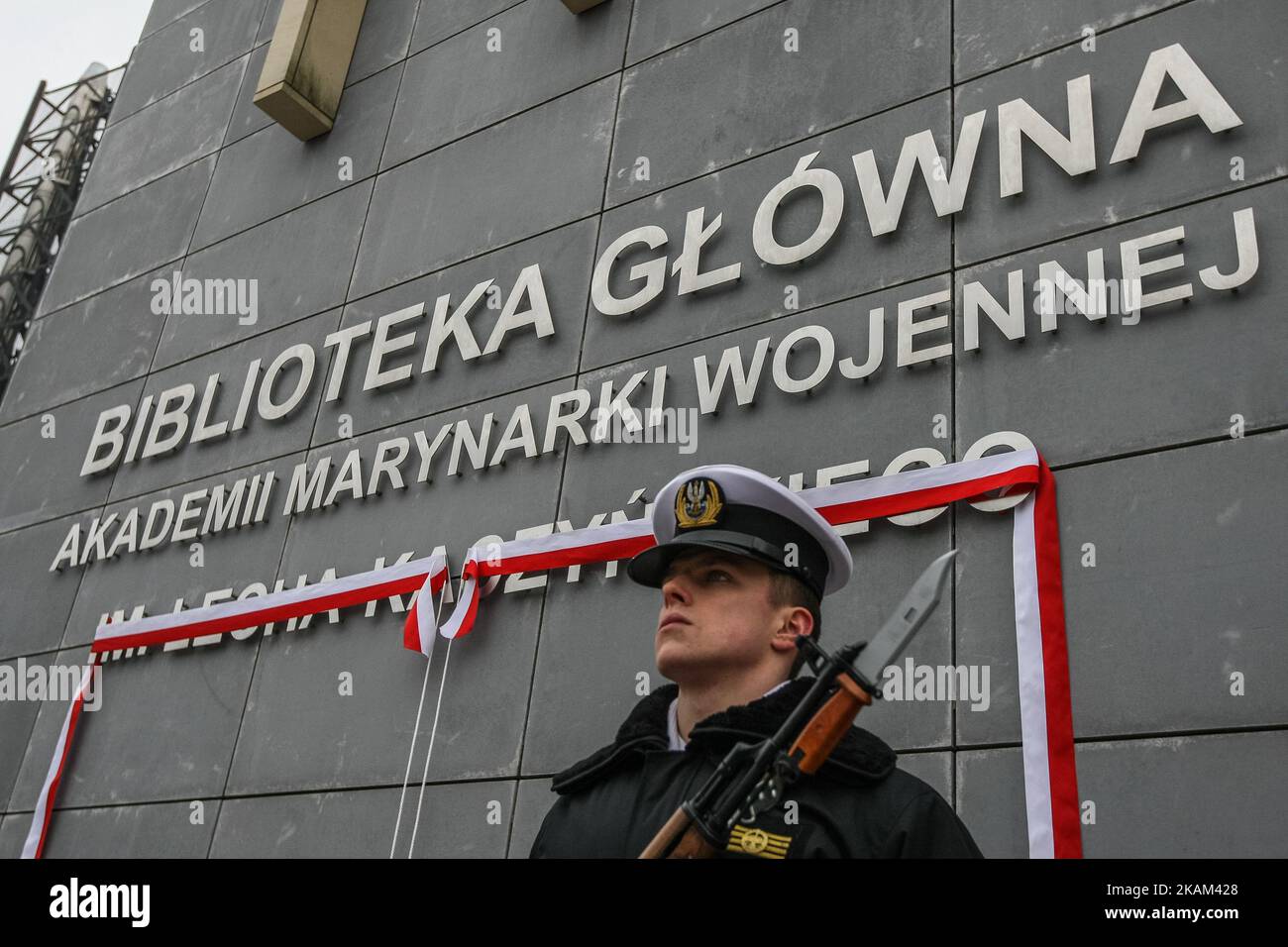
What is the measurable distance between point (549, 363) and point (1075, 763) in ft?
10.2

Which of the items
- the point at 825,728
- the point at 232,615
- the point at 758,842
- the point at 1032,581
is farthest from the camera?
the point at 232,615

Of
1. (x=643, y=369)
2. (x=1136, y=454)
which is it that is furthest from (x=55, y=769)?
(x=1136, y=454)

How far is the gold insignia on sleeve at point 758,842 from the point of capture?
8.82 feet

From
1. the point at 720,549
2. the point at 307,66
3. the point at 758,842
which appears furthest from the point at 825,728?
the point at 307,66

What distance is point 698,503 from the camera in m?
3.43

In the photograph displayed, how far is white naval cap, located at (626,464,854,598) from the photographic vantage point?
332cm

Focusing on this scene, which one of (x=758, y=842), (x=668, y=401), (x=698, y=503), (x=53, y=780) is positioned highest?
(x=668, y=401)

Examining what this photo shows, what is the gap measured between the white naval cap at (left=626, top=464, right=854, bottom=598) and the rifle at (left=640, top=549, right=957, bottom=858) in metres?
0.74

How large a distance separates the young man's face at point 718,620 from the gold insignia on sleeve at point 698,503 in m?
0.11

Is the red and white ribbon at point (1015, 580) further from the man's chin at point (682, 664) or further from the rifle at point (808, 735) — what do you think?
the rifle at point (808, 735)

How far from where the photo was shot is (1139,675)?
3.80m

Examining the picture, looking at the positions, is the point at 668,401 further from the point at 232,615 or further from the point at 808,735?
the point at 808,735

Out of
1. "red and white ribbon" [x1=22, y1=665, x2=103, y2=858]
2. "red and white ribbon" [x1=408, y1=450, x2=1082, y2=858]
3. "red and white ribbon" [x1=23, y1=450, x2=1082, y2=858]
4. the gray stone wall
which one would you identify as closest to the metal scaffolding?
the gray stone wall

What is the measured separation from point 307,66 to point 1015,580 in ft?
19.5
